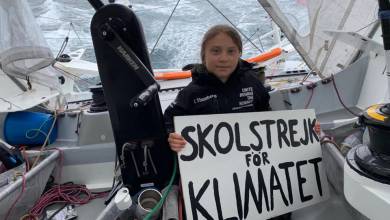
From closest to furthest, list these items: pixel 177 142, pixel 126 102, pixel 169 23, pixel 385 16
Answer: pixel 385 16, pixel 177 142, pixel 126 102, pixel 169 23

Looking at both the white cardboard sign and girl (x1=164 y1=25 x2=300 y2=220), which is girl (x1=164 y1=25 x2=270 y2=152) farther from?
the white cardboard sign

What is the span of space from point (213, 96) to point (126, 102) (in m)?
0.40

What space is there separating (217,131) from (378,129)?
656 millimetres

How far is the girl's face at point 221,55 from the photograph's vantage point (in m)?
1.61

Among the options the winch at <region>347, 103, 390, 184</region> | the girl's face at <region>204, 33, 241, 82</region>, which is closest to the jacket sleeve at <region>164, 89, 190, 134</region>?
the girl's face at <region>204, 33, 241, 82</region>

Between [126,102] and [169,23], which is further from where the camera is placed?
[169,23]

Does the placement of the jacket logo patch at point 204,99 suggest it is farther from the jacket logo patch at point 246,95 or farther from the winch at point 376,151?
the winch at point 376,151

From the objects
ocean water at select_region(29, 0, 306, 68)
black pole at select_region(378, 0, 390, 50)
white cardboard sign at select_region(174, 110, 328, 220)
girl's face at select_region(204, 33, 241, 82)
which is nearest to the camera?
black pole at select_region(378, 0, 390, 50)

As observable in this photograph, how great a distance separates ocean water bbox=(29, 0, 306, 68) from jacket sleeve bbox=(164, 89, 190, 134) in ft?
19.0

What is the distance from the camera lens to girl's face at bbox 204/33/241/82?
1614 mm

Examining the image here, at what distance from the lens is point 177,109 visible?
166 cm

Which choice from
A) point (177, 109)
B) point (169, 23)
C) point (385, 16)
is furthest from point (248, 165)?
point (169, 23)

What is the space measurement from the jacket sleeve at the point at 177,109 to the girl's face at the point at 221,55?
18 cm

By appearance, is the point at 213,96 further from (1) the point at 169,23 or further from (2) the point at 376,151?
(1) the point at 169,23
